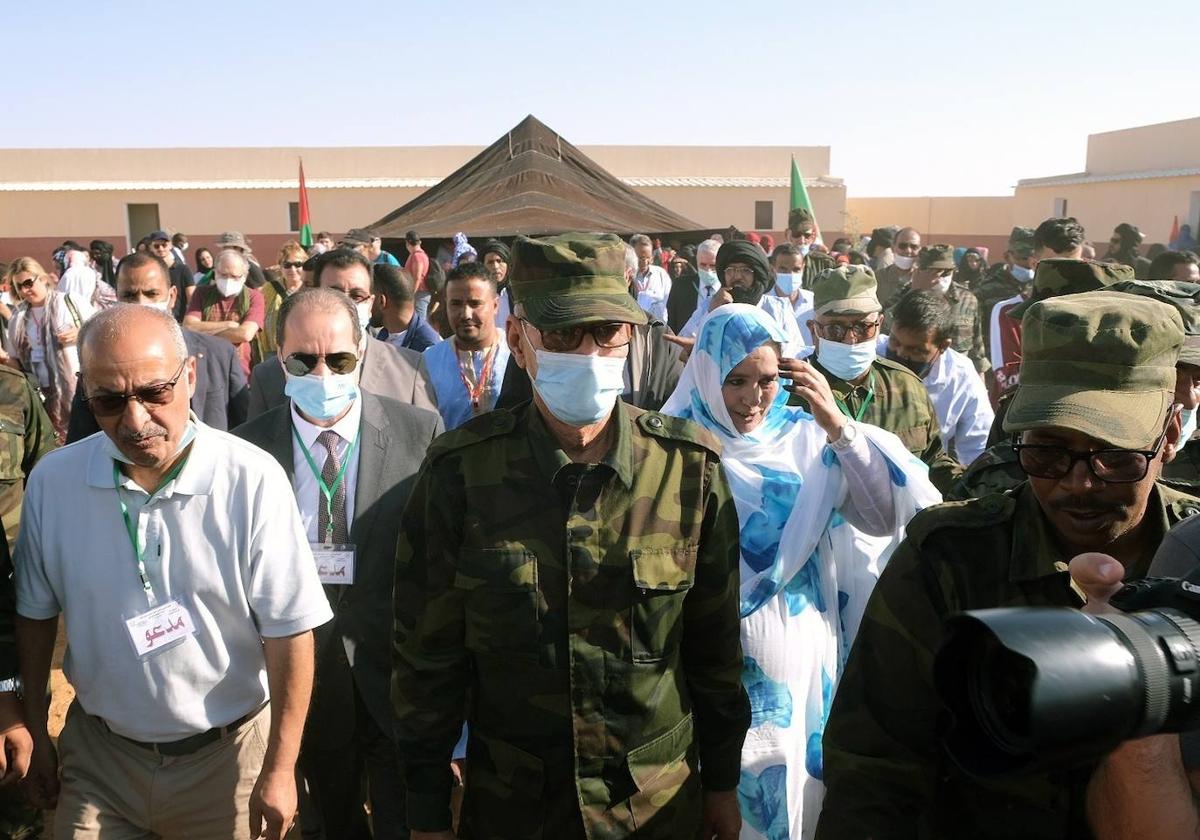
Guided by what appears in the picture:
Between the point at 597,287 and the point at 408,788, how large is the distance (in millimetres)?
1150

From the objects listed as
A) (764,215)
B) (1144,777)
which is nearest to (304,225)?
(1144,777)

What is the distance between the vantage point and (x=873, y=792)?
163 centimetres

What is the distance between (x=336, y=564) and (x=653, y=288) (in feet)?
28.8

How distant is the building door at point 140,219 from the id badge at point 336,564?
3084cm

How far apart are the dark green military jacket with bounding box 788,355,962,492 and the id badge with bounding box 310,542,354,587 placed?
5.57ft

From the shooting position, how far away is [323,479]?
2994 mm

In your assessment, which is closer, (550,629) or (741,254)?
(550,629)

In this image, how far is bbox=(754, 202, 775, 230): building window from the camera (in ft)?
103

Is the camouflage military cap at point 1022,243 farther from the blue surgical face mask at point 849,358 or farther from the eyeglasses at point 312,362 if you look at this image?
the eyeglasses at point 312,362

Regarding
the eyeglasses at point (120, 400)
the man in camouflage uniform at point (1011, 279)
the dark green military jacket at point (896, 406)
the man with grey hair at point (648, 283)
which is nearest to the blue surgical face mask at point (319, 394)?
the eyeglasses at point (120, 400)

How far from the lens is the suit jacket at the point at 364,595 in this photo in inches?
112

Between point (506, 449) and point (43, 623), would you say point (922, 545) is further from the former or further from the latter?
point (43, 623)

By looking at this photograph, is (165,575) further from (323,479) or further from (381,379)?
(381,379)

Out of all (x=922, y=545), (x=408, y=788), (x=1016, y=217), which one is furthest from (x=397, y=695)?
(x=1016, y=217)
